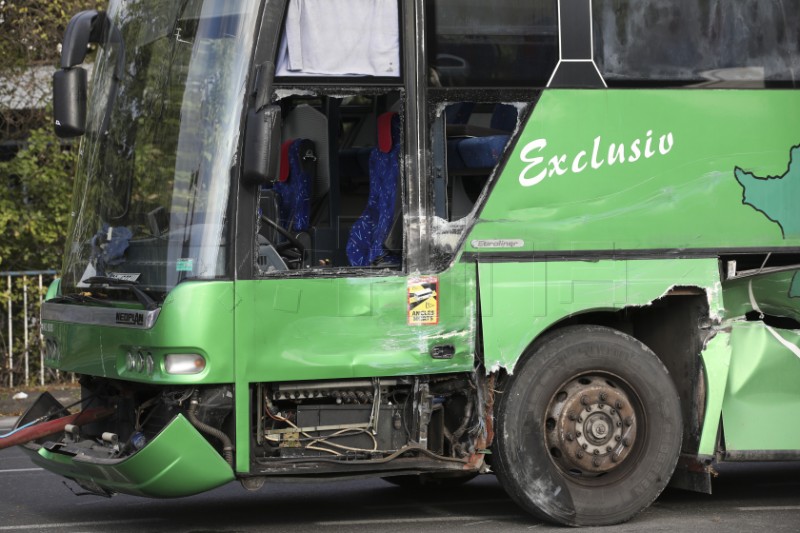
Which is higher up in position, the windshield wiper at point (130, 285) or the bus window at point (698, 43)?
the bus window at point (698, 43)

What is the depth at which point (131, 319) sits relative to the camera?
7.21m

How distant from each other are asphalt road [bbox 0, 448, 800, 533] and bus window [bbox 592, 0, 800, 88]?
8.47ft

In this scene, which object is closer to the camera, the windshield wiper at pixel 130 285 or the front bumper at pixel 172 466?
the front bumper at pixel 172 466

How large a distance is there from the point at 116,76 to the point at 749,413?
4222mm

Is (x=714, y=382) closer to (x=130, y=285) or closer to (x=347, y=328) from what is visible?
(x=347, y=328)

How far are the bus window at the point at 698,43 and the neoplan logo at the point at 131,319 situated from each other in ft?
9.64

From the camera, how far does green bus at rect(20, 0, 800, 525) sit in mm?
7125

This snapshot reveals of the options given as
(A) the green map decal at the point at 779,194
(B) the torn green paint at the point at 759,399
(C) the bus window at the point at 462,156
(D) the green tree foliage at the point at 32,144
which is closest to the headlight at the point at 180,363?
(C) the bus window at the point at 462,156

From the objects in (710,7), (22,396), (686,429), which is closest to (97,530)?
(686,429)

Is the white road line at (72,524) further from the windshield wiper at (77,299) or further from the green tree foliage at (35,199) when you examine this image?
the green tree foliage at (35,199)

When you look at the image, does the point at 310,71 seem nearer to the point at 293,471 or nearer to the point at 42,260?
the point at 293,471

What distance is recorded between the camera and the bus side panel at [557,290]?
295 inches

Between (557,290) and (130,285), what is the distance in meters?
2.36

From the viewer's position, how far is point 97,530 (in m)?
7.89
